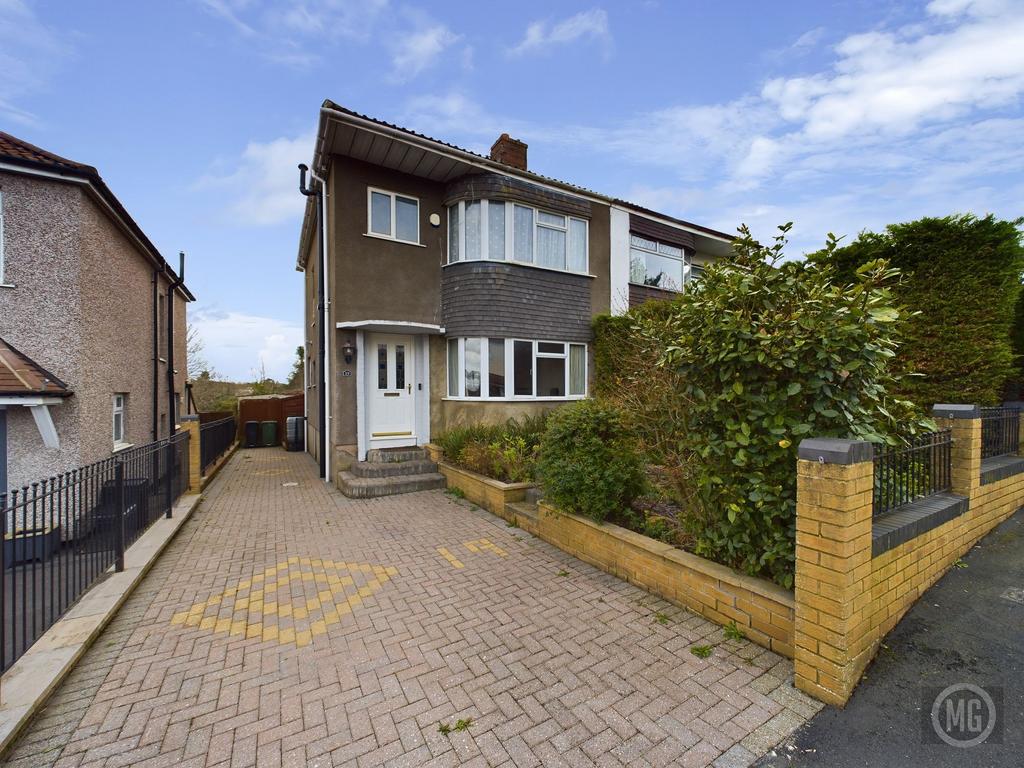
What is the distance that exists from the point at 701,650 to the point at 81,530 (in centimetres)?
572

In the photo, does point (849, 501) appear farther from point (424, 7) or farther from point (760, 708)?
point (424, 7)

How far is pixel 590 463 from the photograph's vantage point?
4.75 m

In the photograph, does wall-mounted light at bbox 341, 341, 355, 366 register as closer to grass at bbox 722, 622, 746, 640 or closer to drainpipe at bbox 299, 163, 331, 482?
drainpipe at bbox 299, 163, 331, 482

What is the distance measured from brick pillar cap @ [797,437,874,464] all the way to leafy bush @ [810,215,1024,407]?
4056mm

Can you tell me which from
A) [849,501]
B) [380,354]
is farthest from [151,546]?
[849,501]

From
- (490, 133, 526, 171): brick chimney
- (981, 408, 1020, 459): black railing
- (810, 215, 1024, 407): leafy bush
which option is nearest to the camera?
(981, 408, 1020, 459): black railing

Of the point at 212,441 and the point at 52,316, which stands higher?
the point at 52,316

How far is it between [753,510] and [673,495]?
3.49 feet

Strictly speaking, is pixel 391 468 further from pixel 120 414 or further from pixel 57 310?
pixel 57 310

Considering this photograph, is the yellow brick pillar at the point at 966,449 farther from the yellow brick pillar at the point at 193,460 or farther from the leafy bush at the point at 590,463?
the yellow brick pillar at the point at 193,460

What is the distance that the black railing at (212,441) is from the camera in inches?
361

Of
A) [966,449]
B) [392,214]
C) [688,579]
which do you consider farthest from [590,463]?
[392,214]

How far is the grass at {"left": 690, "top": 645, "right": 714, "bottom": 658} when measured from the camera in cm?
297

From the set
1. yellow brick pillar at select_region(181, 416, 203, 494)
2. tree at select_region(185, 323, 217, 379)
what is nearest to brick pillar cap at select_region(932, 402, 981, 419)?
yellow brick pillar at select_region(181, 416, 203, 494)
